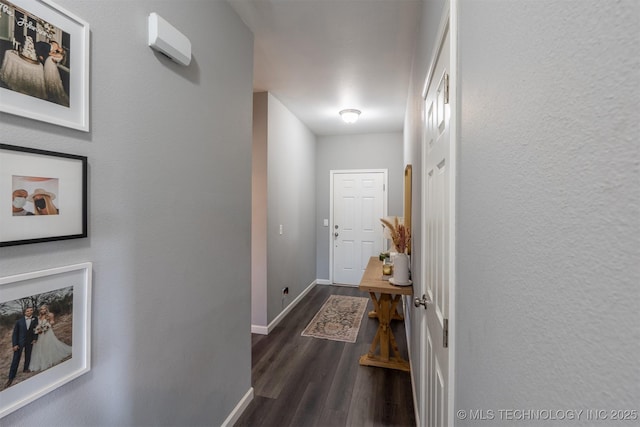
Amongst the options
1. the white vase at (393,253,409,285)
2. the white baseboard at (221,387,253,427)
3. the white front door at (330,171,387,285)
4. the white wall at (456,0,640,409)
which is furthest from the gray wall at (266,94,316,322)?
the white wall at (456,0,640,409)

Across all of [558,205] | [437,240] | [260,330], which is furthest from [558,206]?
[260,330]

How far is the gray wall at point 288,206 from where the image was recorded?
327 centimetres

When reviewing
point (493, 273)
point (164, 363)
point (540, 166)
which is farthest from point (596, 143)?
point (164, 363)

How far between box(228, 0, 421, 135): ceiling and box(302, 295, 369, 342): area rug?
255 centimetres

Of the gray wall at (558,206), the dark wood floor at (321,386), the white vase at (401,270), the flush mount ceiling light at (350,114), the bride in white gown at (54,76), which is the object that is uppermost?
the flush mount ceiling light at (350,114)

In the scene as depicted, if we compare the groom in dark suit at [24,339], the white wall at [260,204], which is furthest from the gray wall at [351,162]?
the groom in dark suit at [24,339]

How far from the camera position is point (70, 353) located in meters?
0.93

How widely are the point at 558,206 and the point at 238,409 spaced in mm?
2149

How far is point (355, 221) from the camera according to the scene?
496 centimetres

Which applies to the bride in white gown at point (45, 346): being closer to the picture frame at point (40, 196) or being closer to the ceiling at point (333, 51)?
the picture frame at point (40, 196)

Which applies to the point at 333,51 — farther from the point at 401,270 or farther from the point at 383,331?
the point at 383,331

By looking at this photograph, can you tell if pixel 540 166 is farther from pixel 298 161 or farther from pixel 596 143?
pixel 298 161

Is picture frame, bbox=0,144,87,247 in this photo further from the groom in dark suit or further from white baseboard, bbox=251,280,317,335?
white baseboard, bbox=251,280,317,335

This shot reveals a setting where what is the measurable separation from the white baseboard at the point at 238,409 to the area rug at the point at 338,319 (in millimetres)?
1126
